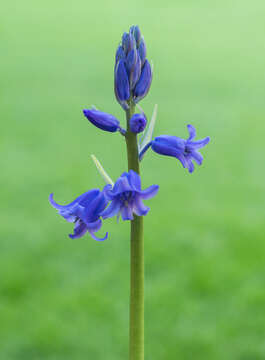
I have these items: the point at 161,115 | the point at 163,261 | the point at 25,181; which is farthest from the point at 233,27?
the point at 163,261

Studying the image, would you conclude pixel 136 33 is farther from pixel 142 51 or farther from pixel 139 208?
pixel 139 208

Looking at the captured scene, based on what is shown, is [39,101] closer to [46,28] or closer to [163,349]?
[46,28]

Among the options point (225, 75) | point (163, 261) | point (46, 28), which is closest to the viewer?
point (163, 261)

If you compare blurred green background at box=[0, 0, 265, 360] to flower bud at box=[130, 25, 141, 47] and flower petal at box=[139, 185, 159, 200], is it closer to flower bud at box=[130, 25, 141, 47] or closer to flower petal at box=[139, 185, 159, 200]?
flower petal at box=[139, 185, 159, 200]

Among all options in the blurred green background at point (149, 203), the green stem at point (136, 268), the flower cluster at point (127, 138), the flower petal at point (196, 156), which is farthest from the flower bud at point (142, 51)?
the blurred green background at point (149, 203)

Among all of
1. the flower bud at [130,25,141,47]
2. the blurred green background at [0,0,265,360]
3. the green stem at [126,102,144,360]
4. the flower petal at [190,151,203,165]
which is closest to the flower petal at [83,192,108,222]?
the green stem at [126,102,144,360]

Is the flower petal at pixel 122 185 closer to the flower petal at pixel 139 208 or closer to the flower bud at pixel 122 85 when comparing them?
the flower petal at pixel 139 208
